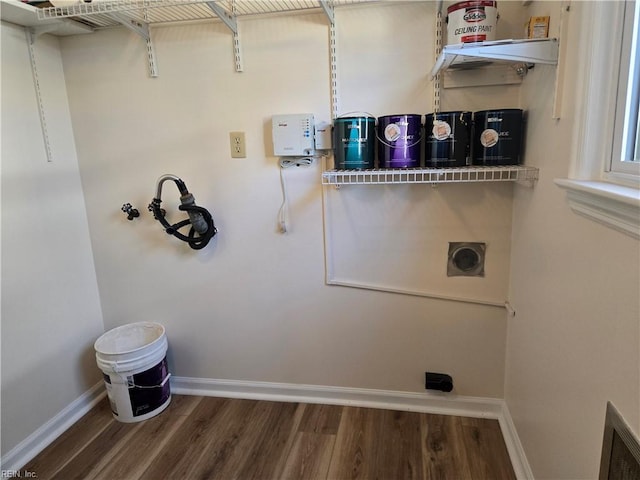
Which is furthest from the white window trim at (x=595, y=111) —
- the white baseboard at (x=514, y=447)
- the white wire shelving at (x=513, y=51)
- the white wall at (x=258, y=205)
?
the white baseboard at (x=514, y=447)

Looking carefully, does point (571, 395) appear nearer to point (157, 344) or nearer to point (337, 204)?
point (337, 204)

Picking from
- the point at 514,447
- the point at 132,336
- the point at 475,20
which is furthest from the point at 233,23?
the point at 514,447

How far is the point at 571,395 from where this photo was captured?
3.80 ft

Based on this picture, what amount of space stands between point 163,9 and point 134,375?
1.67 meters

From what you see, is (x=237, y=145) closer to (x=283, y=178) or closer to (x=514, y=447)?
(x=283, y=178)

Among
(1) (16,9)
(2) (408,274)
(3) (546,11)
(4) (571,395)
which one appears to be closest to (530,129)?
(3) (546,11)

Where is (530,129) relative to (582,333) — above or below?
above

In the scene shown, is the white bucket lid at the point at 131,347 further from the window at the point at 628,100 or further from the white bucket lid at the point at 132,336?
the window at the point at 628,100

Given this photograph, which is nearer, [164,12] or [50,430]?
[164,12]

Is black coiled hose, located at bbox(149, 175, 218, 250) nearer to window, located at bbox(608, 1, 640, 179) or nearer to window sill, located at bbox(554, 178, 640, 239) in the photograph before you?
window sill, located at bbox(554, 178, 640, 239)

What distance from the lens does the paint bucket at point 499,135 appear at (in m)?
1.53

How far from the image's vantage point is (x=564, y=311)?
3.96ft

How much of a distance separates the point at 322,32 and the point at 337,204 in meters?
0.75

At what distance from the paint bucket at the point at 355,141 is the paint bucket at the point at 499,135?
41cm
